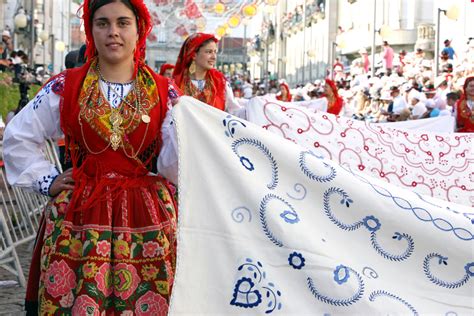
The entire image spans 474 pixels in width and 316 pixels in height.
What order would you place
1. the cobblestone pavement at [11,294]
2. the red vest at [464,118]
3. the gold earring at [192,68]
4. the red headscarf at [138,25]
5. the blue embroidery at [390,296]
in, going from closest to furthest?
the blue embroidery at [390,296], the red headscarf at [138,25], the cobblestone pavement at [11,294], the gold earring at [192,68], the red vest at [464,118]

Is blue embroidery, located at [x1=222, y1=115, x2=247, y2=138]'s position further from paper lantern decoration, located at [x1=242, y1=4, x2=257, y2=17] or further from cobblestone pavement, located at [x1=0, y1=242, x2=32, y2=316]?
paper lantern decoration, located at [x1=242, y1=4, x2=257, y2=17]

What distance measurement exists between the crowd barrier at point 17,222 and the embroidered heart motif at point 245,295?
11.8 feet

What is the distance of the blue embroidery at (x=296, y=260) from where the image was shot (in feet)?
9.76

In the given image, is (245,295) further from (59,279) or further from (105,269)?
(59,279)

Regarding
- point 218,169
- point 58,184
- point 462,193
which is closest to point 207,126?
point 218,169

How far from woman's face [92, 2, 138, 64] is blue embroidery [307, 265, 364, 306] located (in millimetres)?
1181

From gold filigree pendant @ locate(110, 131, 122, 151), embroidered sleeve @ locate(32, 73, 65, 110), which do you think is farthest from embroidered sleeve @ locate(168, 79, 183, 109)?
embroidered sleeve @ locate(32, 73, 65, 110)

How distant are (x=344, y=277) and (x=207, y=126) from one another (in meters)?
0.70

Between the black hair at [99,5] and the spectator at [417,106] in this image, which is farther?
the spectator at [417,106]

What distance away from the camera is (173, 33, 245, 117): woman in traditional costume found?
7.81 m

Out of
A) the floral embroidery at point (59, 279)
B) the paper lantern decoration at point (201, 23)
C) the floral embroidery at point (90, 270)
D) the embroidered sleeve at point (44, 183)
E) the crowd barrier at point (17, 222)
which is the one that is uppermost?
the paper lantern decoration at point (201, 23)

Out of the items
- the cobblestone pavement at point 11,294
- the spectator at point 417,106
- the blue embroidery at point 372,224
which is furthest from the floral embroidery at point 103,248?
the spectator at point 417,106

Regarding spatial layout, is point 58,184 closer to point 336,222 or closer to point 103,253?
point 103,253

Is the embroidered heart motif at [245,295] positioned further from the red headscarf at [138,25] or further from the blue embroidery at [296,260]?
the red headscarf at [138,25]
